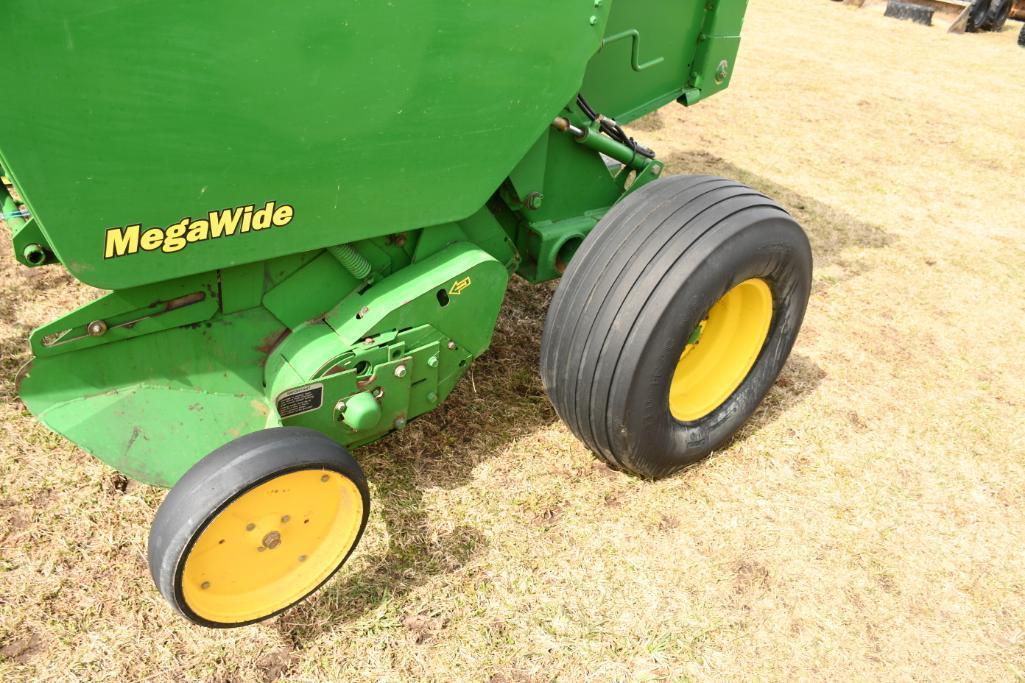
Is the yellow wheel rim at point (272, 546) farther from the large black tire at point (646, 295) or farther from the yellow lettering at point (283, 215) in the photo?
the large black tire at point (646, 295)

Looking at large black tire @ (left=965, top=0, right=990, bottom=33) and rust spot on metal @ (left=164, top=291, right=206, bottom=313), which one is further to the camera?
large black tire @ (left=965, top=0, right=990, bottom=33)

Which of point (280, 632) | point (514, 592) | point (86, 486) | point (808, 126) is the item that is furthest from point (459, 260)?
point (808, 126)

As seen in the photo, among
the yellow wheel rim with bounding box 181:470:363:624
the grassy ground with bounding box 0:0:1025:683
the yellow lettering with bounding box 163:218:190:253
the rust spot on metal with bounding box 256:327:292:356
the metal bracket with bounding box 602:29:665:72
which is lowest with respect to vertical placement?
the grassy ground with bounding box 0:0:1025:683

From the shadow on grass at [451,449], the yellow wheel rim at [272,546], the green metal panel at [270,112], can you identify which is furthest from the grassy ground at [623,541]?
the green metal panel at [270,112]

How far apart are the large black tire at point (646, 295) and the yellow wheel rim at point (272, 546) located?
770mm

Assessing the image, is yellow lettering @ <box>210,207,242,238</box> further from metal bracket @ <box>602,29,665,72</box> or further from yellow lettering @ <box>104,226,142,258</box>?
metal bracket @ <box>602,29,665,72</box>

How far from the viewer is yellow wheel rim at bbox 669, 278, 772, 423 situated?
268cm

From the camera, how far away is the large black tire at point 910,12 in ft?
32.8

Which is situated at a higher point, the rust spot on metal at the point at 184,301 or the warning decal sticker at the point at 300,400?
the rust spot on metal at the point at 184,301

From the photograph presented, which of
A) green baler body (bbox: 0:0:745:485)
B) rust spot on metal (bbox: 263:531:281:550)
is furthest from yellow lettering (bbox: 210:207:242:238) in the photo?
rust spot on metal (bbox: 263:531:281:550)

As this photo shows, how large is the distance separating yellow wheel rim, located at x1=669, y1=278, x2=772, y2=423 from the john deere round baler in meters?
0.01

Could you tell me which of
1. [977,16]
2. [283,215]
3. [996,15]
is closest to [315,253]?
[283,215]

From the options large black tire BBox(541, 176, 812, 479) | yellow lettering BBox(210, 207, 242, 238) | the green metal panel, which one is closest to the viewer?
the green metal panel

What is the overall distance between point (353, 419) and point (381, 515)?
43 centimetres
